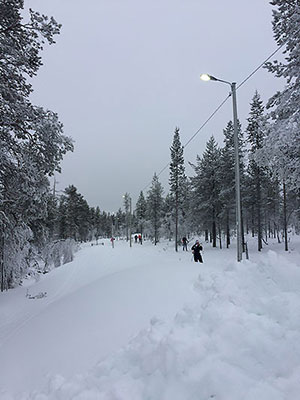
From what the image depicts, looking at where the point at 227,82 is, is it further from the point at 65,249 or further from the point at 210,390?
the point at 65,249

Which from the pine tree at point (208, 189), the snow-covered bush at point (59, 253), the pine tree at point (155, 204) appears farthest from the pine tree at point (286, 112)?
the pine tree at point (155, 204)

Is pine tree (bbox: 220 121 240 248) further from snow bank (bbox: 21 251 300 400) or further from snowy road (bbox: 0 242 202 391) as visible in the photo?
snow bank (bbox: 21 251 300 400)

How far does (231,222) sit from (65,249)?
19.9 meters

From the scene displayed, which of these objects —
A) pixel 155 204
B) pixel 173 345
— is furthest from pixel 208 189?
pixel 173 345

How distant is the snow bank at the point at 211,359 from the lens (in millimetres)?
2807

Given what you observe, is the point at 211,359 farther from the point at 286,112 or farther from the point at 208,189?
the point at 208,189

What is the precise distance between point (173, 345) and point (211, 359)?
0.58 meters

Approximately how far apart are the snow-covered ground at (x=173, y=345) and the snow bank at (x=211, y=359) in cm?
1

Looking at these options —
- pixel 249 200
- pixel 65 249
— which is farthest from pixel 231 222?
pixel 65 249

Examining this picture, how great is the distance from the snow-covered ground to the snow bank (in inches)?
0.5

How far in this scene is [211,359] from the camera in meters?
3.19

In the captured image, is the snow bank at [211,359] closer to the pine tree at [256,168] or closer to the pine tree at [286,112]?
the pine tree at [286,112]

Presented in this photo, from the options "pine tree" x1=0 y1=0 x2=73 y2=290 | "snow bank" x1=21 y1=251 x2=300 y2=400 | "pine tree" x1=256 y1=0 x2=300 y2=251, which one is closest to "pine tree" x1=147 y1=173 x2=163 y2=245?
"pine tree" x1=256 y1=0 x2=300 y2=251

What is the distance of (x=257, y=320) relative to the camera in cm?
385
